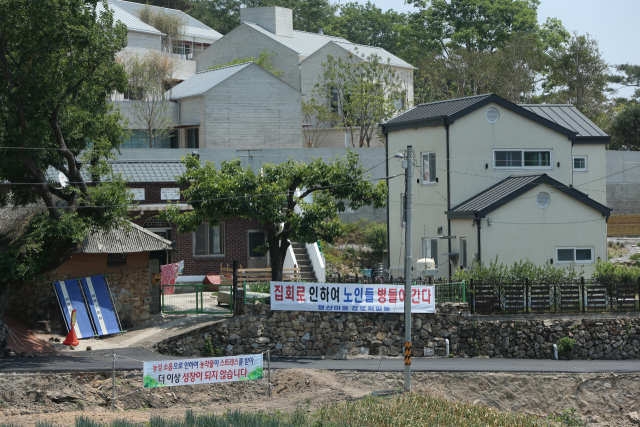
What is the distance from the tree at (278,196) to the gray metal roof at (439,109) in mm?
6171

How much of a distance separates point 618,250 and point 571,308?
15.1 meters

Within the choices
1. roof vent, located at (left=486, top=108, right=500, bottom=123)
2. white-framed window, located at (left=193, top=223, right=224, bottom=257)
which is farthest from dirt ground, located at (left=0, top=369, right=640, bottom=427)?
white-framed window, located at (left=193, top=223, right=224, bottom=257)

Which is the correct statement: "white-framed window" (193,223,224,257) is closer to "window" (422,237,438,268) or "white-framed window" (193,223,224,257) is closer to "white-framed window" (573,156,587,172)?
"window" (422,237,438,268)

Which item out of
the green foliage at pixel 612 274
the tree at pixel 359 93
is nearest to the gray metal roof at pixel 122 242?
the green foliage at pixel 612 274

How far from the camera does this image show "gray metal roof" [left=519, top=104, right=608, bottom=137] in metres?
33.2

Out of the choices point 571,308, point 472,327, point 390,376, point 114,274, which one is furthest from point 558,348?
point 114,274

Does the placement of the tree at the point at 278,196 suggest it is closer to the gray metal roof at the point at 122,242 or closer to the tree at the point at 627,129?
the gray metal roof at the point at 122,242

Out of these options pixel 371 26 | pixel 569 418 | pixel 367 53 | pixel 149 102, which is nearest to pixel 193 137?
pixel 149 102

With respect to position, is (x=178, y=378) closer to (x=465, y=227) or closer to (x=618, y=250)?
(x=465, y=227)

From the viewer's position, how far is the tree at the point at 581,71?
5175 centimetres

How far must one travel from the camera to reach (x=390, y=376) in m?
21.9

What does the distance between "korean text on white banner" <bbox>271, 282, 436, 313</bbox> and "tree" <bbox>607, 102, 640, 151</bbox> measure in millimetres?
33703

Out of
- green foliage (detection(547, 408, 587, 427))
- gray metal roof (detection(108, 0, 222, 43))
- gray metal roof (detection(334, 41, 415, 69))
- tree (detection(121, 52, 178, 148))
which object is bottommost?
green foliage (detection(547, 408, 587, 427))

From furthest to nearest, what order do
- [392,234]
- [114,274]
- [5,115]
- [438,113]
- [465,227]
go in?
[392,234]
[438,113]
[465,227]
[114,274]
[5,115]
